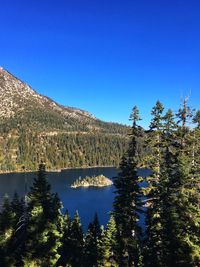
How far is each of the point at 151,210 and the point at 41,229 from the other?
11579mm

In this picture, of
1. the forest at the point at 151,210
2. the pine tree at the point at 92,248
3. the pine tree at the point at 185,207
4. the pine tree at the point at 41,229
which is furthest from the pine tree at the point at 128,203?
the pine tree at the point at 92,248

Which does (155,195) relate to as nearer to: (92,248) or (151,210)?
(151,210)

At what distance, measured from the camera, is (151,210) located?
38219 millimetres

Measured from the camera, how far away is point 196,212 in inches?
1314

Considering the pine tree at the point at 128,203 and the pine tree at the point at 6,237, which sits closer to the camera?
the pine tree at the point at 128,203

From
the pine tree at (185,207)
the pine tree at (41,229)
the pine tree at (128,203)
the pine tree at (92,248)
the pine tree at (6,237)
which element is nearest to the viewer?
the pine tree at (185,207)

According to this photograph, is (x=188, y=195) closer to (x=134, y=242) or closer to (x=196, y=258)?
(x=196, y=258)

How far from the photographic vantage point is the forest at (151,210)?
109 feet

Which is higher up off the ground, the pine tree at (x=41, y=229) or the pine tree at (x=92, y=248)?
the pine tree at (x=41, y=229)

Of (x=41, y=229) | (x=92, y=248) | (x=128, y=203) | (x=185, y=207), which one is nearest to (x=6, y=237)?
(x=41, y=229)

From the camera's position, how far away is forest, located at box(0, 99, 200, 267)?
109ft

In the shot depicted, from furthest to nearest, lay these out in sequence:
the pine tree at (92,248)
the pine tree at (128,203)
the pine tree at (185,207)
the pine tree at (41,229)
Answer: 1. the pine tree at (92,248)
2. the pine tree at (128,203)
3. the pine tree at (41,229)
4. the pine tree at (185,207)

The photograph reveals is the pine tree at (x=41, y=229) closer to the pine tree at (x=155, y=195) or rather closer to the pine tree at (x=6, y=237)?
the pine tree at (x=6, y=237)

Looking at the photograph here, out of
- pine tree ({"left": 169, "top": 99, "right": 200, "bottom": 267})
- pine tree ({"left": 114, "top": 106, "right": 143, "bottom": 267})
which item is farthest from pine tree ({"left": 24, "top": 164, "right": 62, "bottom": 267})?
pine tree ({"left": 169, "top": 99, "right": 200, "bottom": 267})
